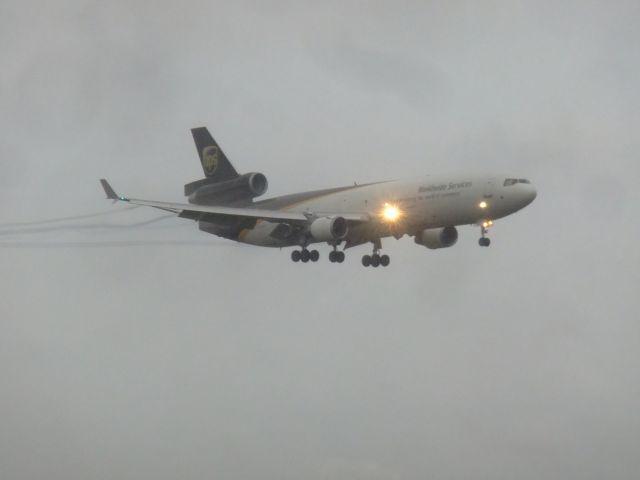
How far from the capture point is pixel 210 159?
103250 millimetres

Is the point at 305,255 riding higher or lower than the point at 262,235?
lower

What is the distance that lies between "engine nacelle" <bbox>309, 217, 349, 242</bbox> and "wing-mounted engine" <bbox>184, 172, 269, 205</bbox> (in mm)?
10558

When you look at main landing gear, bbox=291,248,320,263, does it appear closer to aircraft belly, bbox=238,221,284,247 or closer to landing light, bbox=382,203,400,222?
aircraft belly, bbox=238,221,284,247

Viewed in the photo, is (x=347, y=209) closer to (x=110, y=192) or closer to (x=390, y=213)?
(x=390, y=213)

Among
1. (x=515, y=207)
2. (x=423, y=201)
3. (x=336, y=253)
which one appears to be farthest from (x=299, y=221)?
(x=515, y=207)

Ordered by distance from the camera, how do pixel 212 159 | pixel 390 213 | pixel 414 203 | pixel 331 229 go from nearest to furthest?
1. pixel 414 203
2. pixel 331 229
3. pixel 390 213
4. pixel 212 159

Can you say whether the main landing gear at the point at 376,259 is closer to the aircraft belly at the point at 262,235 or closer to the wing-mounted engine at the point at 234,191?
the aircraft belly at the point at 262,235

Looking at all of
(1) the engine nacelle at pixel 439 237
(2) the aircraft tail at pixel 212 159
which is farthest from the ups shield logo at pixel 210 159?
(1) the engine nacelle at pixel 439 237

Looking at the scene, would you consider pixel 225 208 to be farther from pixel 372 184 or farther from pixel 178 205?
pixel 372 184

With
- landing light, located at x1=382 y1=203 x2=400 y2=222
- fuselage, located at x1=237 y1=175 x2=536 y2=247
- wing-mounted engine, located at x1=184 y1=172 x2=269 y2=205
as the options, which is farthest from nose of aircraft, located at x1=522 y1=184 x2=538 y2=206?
wing-mounted engine, located at x1=184 y1=172 x2=269 y2=205

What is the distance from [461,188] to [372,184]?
309 inches

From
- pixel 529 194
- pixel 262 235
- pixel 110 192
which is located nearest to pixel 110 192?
pixel 110 192

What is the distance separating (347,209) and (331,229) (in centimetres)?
338

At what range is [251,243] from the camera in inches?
3846
